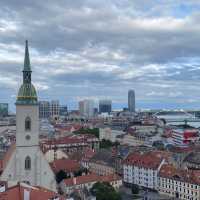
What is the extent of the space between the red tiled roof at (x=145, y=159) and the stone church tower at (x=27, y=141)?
85.6 ft

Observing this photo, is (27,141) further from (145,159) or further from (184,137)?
(184,137)

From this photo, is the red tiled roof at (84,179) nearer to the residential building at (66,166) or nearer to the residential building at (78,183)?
the residential building at (78,183)

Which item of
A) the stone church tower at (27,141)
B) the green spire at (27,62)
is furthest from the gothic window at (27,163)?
the green spire at (27,62)

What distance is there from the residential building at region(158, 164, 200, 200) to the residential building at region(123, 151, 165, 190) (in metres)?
1.31

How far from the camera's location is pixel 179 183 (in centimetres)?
6272

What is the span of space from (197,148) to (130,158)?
25.4m

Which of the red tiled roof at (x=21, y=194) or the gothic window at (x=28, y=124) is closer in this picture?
the red tiled roof at (x=21, y=194)

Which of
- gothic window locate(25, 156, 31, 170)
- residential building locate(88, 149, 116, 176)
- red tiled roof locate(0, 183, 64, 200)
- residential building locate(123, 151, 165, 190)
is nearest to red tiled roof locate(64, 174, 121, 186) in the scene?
residential building locate(123, 151, 165, 190)

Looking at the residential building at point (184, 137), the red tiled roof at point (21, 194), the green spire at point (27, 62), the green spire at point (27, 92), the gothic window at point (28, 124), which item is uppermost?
the green spire at point (27, 62)

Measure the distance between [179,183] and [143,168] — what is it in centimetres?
948

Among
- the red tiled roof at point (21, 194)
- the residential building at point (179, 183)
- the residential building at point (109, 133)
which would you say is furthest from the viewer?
the residential building at point (109, 133)

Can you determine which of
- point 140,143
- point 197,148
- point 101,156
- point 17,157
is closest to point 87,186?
point 17,157

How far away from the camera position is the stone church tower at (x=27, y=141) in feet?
158

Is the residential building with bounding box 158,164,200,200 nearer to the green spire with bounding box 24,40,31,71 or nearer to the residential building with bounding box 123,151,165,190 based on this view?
the residential building with bounding box 123,151,165,190
